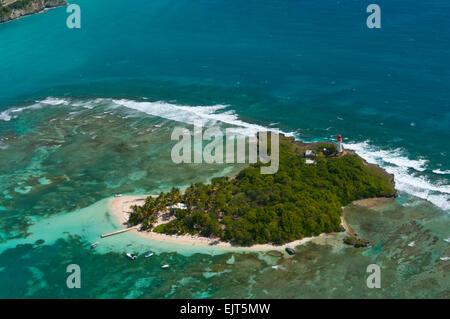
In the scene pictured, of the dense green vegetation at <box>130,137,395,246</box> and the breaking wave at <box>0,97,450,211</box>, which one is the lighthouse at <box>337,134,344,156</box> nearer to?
the dense green vegetation at <box>130,137,395,246</box>

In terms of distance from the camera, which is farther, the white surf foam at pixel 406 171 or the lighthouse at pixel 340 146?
the lighthouse at pixel 340 146

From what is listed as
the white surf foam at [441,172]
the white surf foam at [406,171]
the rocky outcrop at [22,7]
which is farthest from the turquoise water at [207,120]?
the rocky outcrop at [22,7]

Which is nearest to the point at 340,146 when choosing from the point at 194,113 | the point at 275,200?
the point at 275,200

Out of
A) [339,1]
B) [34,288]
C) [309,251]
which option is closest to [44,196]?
[34,288]

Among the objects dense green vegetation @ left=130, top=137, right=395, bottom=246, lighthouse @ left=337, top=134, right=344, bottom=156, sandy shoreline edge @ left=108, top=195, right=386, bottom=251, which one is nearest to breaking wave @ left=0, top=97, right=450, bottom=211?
dense green vegetation @ left=130, top=137, right=395, bottom=246

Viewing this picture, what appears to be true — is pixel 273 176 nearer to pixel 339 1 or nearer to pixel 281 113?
pixel 281 113

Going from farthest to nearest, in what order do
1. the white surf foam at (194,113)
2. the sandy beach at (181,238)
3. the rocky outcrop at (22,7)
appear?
the rocky outcrop at (22,7) < the white surf foam at (194,113) < the sandy beach at (181,238)

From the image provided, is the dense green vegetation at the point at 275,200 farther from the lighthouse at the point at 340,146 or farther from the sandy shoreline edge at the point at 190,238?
the lighthouse at the point at 340,146
